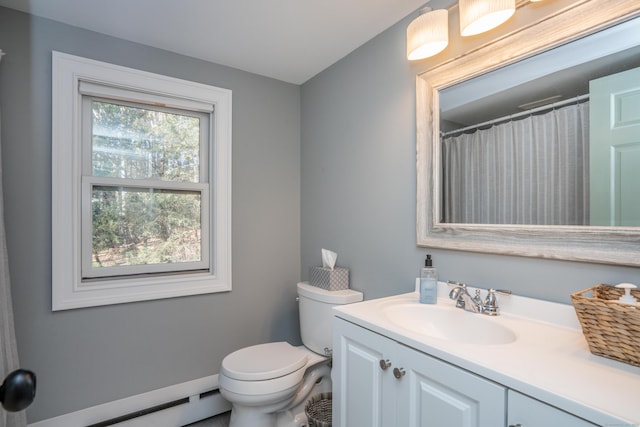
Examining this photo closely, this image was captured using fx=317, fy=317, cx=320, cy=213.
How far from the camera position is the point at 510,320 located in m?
1.06

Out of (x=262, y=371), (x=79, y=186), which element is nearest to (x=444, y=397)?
(x=262, y=371)

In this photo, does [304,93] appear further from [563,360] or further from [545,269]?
[563,360]

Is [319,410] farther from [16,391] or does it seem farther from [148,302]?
[16,391]

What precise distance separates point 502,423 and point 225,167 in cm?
181

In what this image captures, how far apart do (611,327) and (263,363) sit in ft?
4.39

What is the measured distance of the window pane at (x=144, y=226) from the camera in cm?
176

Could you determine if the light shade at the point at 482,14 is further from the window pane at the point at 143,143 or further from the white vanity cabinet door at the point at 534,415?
the window pane at the point at 143,143

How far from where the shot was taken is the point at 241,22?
159 centimetres

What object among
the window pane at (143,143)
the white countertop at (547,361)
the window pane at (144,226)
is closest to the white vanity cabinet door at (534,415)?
the white countertop at (547,361)

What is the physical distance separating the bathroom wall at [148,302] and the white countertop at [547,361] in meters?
1.17

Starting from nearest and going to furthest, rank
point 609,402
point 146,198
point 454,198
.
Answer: point 609,402
point 454,198
point 146,198

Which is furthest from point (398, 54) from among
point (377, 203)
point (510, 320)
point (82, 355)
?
point (82, 355)

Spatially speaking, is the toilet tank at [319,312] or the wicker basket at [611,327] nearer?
the wicker basket at [611,327]

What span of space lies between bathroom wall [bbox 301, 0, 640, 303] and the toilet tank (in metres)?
0.13
